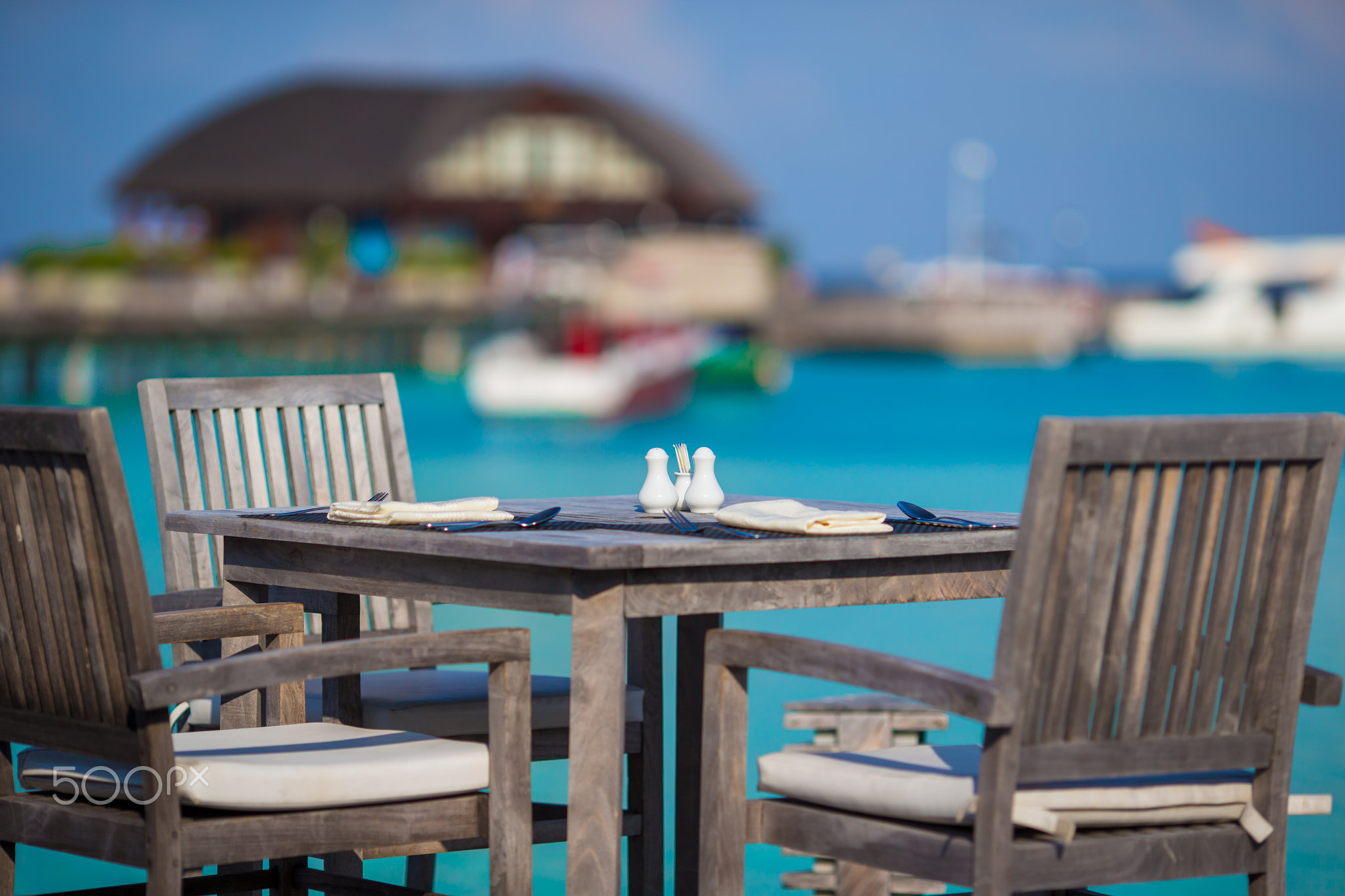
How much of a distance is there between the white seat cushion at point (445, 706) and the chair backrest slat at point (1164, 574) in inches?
36.1

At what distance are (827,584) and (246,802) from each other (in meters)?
0.83

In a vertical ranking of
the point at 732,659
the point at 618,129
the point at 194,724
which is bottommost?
the point at 194,724

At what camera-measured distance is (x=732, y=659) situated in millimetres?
2225

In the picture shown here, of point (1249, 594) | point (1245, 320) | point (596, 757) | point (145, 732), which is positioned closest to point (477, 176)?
point (1245, 320)

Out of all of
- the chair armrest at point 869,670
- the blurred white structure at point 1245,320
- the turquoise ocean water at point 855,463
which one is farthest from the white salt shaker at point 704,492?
the blurred white structure at point 1245,320

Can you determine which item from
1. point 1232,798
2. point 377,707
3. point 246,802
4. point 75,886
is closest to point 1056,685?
point 1232,798

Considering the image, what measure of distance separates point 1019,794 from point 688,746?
2.66 ft

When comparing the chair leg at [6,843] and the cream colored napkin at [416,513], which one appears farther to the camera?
the cream colored napkin at [416,513]

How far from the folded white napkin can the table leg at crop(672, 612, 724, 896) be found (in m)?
0.22

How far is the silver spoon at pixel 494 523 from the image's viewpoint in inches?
93.7

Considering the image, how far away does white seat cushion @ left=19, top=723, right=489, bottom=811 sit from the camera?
209cm

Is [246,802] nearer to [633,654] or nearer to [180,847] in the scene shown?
[180,847]

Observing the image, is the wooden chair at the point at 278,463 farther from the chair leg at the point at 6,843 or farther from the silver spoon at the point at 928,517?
the chair leg at the point at 6,843

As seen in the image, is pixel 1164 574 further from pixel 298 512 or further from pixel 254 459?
pixel 254 459
